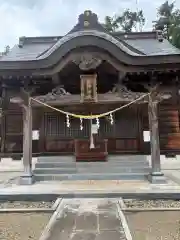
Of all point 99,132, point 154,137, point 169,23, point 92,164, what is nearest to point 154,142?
point 154,137

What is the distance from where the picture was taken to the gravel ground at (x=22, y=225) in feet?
14.0

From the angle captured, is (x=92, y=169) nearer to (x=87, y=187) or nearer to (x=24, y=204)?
(x=87, y=187)

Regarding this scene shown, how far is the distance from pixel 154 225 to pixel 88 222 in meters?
1.17

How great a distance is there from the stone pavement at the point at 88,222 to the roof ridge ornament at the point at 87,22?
5.15 metres

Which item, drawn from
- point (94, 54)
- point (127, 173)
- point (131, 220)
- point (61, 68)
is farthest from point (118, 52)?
point (131, 220)

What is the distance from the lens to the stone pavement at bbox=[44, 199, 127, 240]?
13.6 ft

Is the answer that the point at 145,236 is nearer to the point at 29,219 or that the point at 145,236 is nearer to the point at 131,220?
the point at 131,220

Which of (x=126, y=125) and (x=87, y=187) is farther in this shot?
(x=126, y=125)

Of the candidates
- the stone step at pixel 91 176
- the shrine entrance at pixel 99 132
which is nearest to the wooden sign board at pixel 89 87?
the shrine entrance at pixel 99 132

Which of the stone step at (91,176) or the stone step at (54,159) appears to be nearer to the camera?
the stone step at (91,176)

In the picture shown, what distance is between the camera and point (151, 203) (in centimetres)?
637

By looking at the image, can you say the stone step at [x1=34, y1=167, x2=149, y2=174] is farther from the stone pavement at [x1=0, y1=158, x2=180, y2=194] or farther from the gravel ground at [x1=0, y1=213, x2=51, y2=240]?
the gravel ground at [x1=0, y1=213, x2=51, y2=240]

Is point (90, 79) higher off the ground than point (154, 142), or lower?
higher

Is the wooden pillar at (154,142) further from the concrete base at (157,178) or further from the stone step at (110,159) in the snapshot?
the stone step at (110,159)
